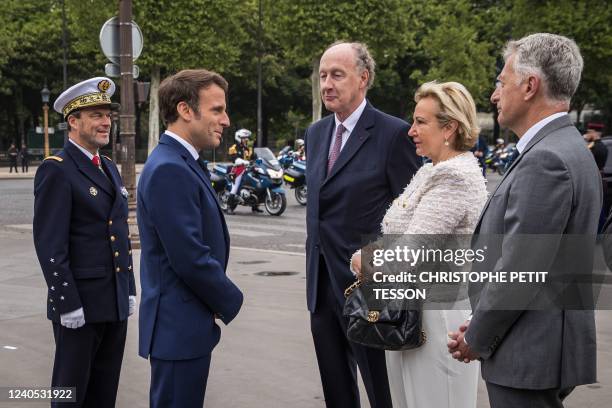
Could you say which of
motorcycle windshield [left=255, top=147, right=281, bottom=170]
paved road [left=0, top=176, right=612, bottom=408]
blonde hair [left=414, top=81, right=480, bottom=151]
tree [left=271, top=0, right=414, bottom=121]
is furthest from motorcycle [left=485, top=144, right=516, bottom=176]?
blonde hair [left=414, top=81, right=480, bottom=151]

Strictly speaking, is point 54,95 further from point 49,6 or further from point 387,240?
point 387,240

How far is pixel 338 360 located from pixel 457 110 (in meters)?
1.42

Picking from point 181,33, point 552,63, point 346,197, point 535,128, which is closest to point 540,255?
point 535,128

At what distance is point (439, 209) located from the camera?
132 inches

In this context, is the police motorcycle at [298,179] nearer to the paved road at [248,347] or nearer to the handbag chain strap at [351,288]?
the paved road at [248,347]

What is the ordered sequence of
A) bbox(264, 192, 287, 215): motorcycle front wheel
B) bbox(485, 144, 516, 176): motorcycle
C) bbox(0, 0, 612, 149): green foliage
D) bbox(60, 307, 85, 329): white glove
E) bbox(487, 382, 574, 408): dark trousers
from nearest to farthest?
1. bbox(487, 382, 574, 408): dark trousers
2. bbox(60, 307, 85, 329): white glove
3. bbox(264, 192, 287, 215): motorcycle front wheel
4. bbox(485, 144, 516, 176): motorcycle
5. bbox(0, 0, 612, 149): green foliage

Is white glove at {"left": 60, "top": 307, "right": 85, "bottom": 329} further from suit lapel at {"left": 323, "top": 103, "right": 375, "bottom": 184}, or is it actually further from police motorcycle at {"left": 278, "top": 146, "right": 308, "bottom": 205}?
police motorcycle at {"left": 278, "top": 146, "right": 308, "bottom": 205}

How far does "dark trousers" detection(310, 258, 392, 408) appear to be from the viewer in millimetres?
3984

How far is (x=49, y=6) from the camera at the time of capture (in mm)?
51375

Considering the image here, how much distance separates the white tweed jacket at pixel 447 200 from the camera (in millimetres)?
3359

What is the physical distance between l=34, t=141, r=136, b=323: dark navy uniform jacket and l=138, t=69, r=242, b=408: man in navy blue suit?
2.29 feet

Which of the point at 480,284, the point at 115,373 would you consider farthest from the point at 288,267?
the point at 480,284

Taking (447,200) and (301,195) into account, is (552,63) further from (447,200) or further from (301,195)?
(301,195)

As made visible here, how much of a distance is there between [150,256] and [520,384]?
1.54 m
